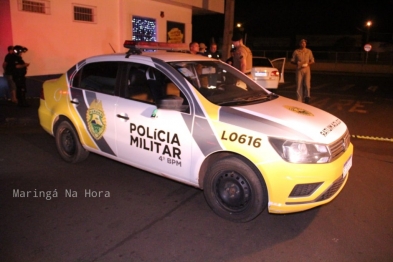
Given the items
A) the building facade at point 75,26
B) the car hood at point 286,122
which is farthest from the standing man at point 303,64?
the car hood at point 286,122

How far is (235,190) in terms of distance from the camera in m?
4.10

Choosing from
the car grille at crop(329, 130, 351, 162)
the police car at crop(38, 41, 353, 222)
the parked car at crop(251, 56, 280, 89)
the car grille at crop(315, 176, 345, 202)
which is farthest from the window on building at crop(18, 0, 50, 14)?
the car grille at crop(315, 176, 345, 202)

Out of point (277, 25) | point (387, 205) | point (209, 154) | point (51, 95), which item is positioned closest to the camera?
point (209, 154)

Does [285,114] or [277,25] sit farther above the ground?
[277,25]

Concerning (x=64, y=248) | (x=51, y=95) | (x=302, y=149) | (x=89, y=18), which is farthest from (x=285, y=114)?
(x=89, y=18)

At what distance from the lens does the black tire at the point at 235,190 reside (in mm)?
3926

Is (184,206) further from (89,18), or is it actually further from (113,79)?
(89,18)

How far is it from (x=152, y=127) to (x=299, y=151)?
5.61 feet

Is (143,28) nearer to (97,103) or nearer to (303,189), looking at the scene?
(97,103)

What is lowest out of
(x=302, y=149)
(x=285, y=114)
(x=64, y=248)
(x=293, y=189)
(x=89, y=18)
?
(x=64, y=248)

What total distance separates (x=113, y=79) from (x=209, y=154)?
1.83 m

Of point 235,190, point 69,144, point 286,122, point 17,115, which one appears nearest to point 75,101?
point 69,144

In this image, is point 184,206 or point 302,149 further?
point 184,206

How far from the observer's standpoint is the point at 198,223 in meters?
4.17
